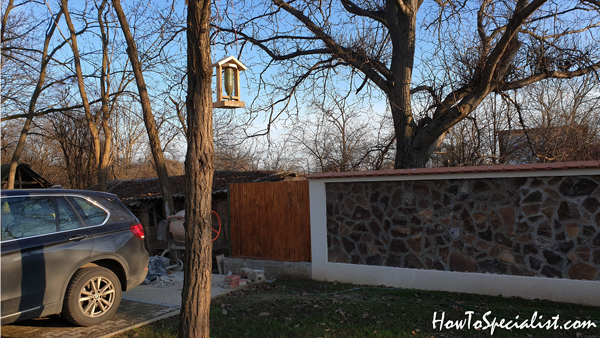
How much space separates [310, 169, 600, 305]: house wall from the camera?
20.8ft

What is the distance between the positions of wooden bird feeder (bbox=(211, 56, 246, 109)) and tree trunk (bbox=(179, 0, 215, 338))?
2.75ft

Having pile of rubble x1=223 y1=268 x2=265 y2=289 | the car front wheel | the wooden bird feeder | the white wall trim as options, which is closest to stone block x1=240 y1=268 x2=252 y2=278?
pile of rubble x1=223 y1=268 x2=265 y2=289

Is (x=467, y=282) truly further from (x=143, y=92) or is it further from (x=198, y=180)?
(x=143, y=92)

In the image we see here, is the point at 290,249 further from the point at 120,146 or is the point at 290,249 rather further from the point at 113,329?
the point at 120,146

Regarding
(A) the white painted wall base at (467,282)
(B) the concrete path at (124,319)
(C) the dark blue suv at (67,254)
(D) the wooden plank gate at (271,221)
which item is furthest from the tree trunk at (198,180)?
(D) the wooden plank gate at (271,221)

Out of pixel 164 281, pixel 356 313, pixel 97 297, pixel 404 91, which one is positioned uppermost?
pixel 404 91

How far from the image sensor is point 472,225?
707 centimetres

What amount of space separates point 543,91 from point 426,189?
29.1 feet

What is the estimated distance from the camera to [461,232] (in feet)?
23.4

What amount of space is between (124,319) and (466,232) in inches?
210

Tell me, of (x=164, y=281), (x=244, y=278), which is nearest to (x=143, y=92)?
Answer: (x=164, y=281)

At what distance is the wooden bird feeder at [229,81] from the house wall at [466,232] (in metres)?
3.50

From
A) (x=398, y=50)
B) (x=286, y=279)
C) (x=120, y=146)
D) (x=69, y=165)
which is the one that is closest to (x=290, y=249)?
(x=286, y=279)

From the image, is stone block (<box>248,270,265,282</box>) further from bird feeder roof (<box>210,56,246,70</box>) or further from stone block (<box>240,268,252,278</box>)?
bird feeder roof (<box>210,56,246,70</box>)
